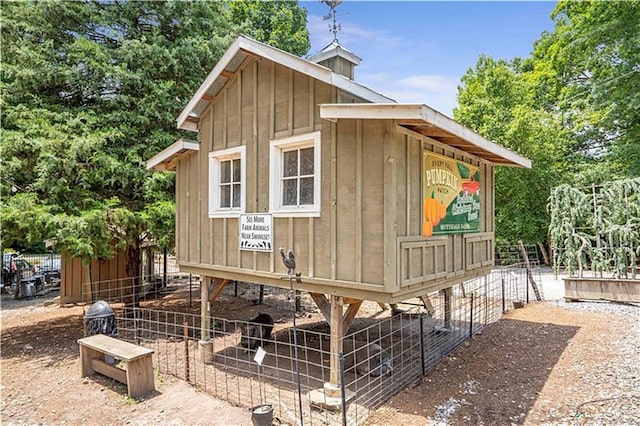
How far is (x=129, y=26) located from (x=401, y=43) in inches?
269

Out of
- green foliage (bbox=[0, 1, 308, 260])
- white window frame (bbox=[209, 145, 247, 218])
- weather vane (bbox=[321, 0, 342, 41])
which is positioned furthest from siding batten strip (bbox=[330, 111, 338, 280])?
green foliage (bbox=[0, 1, 308, 260])

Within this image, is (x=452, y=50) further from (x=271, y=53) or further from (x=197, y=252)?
(x=197, y=252)

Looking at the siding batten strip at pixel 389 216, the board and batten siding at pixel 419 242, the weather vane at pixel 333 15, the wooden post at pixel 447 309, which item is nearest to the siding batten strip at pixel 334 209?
the siding batten strip at pixel 389 216

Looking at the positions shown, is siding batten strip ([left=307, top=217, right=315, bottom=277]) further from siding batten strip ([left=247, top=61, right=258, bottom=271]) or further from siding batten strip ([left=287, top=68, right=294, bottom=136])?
siding batten strip ([left=287, top=68, right=294, bottom=136])

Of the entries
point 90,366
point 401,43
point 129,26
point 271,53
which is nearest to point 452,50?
point 401,43

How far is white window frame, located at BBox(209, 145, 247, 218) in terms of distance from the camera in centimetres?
633

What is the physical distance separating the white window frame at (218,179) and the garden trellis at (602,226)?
9.34 meters

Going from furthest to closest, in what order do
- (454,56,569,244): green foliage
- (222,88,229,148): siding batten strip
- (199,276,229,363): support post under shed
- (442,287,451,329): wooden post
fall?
1. (454,56,569,244): green foliage
2. (442,287,451,329): wooden post
3. (199,276,229,363): support post under shed
4. (222,88,229,148): siding batten strip

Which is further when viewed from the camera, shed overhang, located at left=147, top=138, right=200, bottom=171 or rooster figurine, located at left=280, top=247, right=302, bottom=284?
shed overhang, located at left=147, top=138, right=200, bottom=171

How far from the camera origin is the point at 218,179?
22.8 ft

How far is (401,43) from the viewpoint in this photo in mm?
8891

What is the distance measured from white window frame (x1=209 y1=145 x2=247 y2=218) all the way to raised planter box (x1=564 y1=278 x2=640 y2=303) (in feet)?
31.7

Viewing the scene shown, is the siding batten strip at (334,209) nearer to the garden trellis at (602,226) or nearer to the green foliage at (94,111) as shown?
the green foliage at (94,111)

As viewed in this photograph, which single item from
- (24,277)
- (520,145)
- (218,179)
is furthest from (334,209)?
(520,145)
